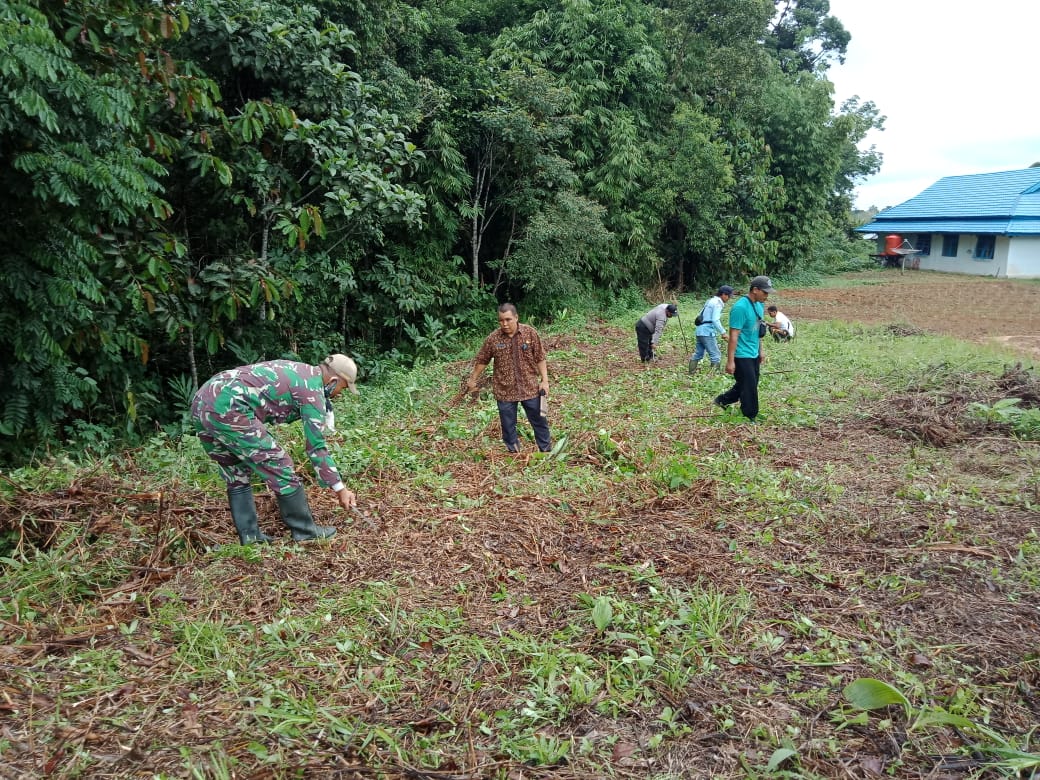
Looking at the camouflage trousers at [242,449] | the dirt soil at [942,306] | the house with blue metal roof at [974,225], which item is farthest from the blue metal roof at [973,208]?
the camouflage trousers at [242,449]

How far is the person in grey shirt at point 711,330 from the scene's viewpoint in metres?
9.56

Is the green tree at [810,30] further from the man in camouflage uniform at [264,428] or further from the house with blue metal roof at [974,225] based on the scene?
the man in camouflage uniform at [264,428]

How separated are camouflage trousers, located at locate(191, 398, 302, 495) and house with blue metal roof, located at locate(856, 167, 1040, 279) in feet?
95.2

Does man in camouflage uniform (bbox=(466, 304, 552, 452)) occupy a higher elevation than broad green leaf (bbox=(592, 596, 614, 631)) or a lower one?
higher

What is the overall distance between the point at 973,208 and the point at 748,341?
28.2 meters

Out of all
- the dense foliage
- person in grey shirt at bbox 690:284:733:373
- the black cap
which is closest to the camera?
the dense foliage

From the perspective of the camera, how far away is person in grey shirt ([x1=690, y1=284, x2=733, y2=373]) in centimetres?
956

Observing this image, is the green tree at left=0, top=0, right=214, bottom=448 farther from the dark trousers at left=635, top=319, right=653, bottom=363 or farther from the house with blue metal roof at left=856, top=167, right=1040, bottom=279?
the house with blue metal roof at left=856, top=167, right=1040, bottom=279

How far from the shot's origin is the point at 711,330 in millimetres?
9766

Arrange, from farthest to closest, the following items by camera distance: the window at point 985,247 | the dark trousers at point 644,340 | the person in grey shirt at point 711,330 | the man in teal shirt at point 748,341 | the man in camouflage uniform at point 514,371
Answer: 1. the window at point 985,247
2. the dark trousers at point 644,340
3. the person in grey shirt at point 711,330
4. the man in teal shirt at point 748,341
5. the man in camouflage uniform at point 514,371

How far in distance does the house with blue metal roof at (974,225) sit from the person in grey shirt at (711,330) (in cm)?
2205

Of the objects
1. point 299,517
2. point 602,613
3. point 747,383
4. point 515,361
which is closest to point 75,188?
point 299,517

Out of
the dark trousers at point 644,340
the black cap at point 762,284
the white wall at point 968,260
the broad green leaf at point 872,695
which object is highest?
the white wall at point 968,260

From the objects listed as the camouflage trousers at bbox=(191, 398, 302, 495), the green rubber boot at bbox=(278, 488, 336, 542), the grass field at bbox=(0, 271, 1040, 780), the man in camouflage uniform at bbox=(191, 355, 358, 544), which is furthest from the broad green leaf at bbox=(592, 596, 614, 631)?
the camouflage trousers at bbox=(191, 398, 302, 495)
